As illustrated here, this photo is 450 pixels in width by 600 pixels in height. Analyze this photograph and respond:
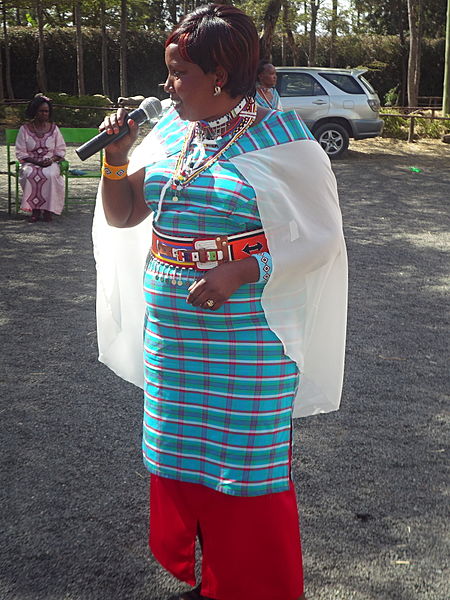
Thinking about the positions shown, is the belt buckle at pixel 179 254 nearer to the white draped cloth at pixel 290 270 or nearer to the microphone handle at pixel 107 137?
the white draped cloth at pixel 290 270

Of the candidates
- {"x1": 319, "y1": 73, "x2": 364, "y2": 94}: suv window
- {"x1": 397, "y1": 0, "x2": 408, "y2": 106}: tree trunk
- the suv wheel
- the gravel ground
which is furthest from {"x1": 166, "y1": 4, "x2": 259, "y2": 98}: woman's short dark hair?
{"x1": 397, "y1": 0, "x2": 408, "y2": 106}: tree trunk

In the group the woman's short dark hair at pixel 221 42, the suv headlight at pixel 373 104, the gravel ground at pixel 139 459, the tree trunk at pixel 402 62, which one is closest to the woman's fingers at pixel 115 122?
the woman's short dark hair at pixel 221 42

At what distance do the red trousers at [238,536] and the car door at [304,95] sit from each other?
1457 centimetres

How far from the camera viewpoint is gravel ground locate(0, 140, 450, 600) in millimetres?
2928

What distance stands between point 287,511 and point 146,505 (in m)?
1.10

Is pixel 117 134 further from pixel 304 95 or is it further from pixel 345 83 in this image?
pixel 345 83

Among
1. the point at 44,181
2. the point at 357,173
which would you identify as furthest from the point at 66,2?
the point at 44,181

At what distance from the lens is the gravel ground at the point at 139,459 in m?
2.93

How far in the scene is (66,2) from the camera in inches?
1042

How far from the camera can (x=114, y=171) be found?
2.46 metres

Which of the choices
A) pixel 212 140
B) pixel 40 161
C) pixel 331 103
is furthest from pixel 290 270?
pixel 331 103

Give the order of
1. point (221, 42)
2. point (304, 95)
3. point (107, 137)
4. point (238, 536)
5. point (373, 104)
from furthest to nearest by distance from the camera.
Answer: point (373, 104)
point (304, 95)
point (238, 536)
point (107, 137)
point (221, 42)

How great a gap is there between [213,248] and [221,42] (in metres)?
0.56

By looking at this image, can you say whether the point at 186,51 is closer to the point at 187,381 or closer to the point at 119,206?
the point at 119,206
